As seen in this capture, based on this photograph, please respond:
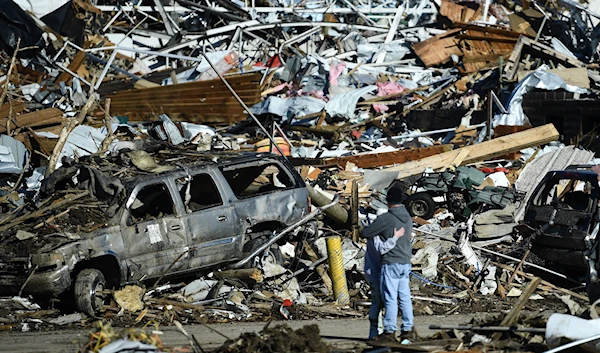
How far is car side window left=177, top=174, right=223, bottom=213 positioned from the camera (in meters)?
12.4

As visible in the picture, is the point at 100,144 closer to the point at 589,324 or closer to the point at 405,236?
the point at 405,236

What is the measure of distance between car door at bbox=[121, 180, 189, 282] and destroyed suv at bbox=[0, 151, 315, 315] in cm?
1

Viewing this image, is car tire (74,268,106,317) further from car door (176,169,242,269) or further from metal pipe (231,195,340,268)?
metal pipe (231,195,340,268)

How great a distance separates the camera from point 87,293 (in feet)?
36.0

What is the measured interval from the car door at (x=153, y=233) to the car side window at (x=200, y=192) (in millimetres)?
340

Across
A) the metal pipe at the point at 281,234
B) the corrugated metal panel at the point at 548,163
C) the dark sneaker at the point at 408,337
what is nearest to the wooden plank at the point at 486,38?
the corrugated metal panel at the point at 548,163

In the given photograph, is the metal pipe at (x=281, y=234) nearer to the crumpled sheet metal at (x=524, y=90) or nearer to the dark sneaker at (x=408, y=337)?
the dark sneaker at (x=408, y=337)

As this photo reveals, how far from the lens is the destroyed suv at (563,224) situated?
41.8ft

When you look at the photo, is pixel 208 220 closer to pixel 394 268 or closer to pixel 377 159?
pixel 394 268

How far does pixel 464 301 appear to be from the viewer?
40.8 feet

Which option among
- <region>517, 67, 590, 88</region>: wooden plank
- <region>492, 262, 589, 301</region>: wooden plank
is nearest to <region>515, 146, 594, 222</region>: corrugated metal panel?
<region>517, 67, 590, 88</region>: wooden plank

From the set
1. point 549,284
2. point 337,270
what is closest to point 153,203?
point 337,270

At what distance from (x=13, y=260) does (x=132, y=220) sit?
162 centimetres

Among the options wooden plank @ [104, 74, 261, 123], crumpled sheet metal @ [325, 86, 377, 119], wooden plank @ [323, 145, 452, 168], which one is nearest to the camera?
wooden plank @ [323, 145, 452, 168]
